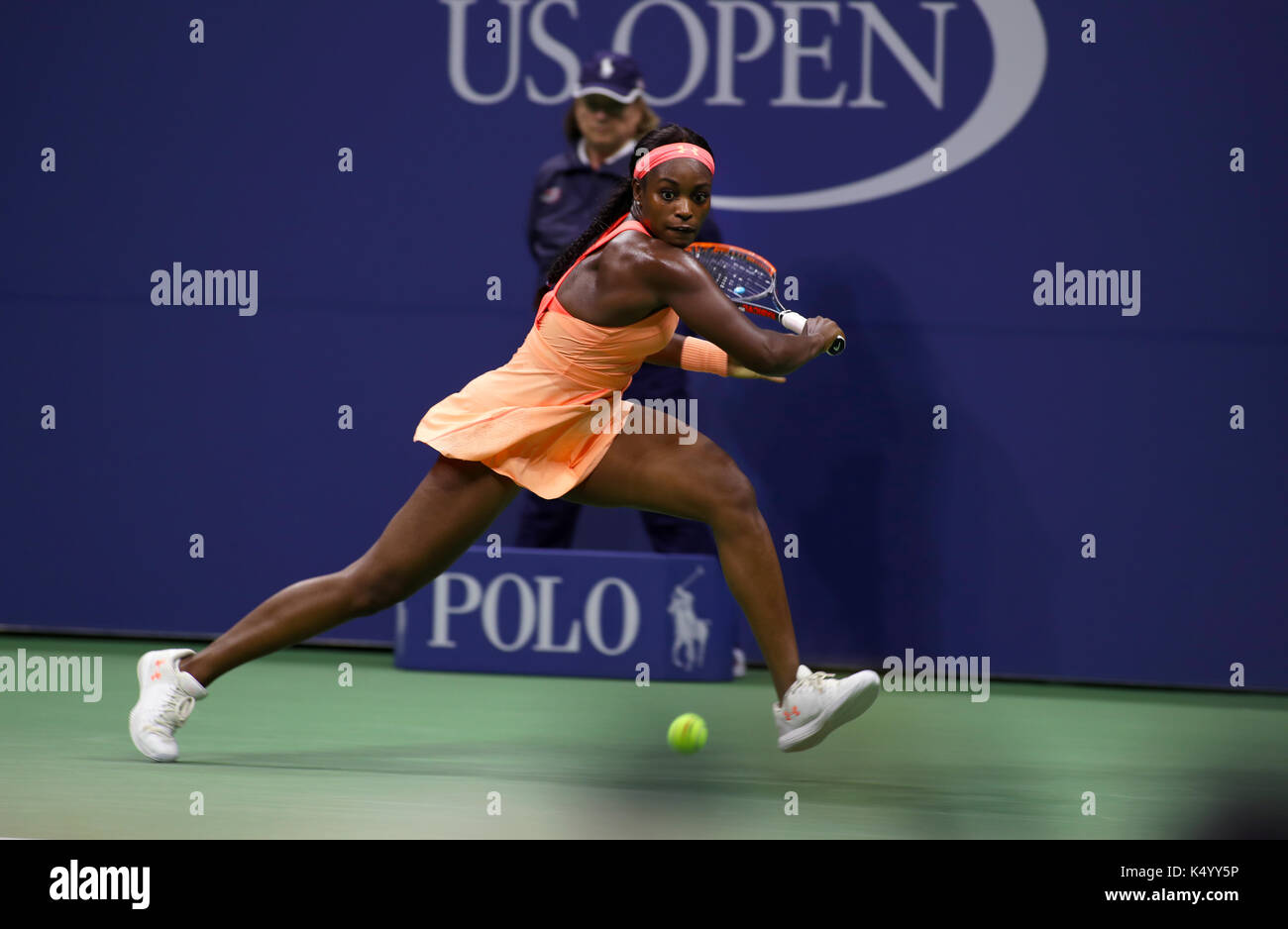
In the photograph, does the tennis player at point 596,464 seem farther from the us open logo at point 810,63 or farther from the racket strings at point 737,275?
the us open logo at point 810,63

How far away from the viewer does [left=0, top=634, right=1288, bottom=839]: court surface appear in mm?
3734

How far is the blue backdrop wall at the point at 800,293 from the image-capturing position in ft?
20.3

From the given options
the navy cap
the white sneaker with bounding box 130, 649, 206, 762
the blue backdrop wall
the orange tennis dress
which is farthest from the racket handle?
the blue backdrop wall

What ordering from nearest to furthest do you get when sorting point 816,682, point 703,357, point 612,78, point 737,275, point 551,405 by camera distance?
1. point 816,682
2. point 551,405
3. point 703,357
4. point 737,275
5. point 612,78

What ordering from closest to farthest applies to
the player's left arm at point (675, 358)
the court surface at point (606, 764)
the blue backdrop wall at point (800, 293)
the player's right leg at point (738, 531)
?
A: the court surface at point (606, 764) < the player's right leg at point (738, 531) < the player's left arm at point (675, 358) < the blue backdrop wall at point (800, 293)

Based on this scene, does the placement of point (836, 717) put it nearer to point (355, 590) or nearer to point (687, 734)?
point (687, 734)

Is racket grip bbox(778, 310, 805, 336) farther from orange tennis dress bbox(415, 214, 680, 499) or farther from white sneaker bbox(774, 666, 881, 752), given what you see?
Answer: white sneaker bbox(774, 666, 881, 752)

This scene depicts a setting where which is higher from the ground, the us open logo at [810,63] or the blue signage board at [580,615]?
the us open logo at [810,63]

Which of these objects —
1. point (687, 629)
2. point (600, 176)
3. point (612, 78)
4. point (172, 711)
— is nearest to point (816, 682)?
point (172, 711)

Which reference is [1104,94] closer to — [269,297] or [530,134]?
[530,134]

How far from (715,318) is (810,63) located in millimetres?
2574

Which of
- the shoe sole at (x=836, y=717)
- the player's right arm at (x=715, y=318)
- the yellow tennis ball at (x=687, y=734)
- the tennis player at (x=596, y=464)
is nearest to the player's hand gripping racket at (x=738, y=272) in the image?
the tennis player at (x=596, y=464)

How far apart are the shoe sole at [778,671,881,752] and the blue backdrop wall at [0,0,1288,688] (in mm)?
2224

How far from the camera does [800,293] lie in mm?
6391
